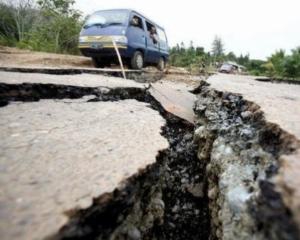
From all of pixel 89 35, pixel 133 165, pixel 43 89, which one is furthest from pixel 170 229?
pixel 89 35

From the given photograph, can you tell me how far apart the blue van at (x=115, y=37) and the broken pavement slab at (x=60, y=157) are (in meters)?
3.93

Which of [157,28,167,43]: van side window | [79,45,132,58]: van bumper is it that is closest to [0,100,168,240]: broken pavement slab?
[79,45,132,58]: van bumper

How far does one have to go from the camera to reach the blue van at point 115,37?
5.42 meters

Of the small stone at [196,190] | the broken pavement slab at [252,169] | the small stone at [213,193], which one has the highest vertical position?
the broken pavement slab at [252,169]

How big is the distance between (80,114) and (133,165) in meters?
0.81

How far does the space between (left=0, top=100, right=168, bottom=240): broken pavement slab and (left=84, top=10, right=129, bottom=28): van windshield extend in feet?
14.1

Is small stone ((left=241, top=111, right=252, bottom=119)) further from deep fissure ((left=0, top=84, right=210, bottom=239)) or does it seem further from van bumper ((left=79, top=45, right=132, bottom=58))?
van bumper ((left=79, top=45, right=132, bottom=58))

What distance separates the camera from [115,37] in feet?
17.6

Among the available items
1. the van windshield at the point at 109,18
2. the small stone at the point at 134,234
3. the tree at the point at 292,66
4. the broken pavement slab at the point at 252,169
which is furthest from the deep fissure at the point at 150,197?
the tree at the point at 292,66

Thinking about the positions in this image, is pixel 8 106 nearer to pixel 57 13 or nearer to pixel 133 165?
pixel 133 165

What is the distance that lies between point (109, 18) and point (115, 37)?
0.65 meters

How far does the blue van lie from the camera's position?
5422 millimetres

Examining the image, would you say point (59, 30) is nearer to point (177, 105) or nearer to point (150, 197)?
point (177, 105)

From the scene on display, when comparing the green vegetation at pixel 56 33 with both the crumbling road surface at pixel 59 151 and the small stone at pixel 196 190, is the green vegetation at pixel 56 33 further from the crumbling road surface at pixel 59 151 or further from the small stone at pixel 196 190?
the small stone at pixel 196 190
